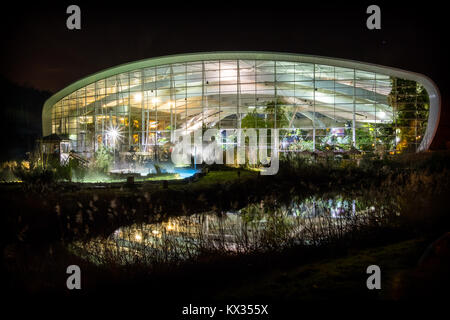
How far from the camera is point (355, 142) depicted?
24016 mm

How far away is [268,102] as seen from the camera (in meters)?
25.7

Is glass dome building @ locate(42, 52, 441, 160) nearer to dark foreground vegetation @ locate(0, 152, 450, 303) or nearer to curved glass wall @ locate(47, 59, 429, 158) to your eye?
curved glass wall @ locate(47, 59, 429, 158)

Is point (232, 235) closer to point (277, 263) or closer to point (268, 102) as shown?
point (277, 263)

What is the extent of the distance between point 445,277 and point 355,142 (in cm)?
2233

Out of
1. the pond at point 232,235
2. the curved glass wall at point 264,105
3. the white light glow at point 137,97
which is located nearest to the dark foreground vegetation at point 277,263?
the pond at point 232,235

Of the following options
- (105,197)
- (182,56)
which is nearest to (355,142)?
(182,56)

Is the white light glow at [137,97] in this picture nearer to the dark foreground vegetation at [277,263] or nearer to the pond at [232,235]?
the dark foreground vegetation at [277,263]

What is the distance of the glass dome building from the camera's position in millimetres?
23547

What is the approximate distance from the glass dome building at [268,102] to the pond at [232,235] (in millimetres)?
17347

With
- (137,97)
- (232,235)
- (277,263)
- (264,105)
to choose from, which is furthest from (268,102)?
(277,263)

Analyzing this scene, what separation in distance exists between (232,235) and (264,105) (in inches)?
832

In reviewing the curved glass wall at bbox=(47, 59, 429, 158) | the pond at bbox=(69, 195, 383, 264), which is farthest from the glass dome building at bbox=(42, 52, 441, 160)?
the pond at bbox=(69, 195, 383, 264)
